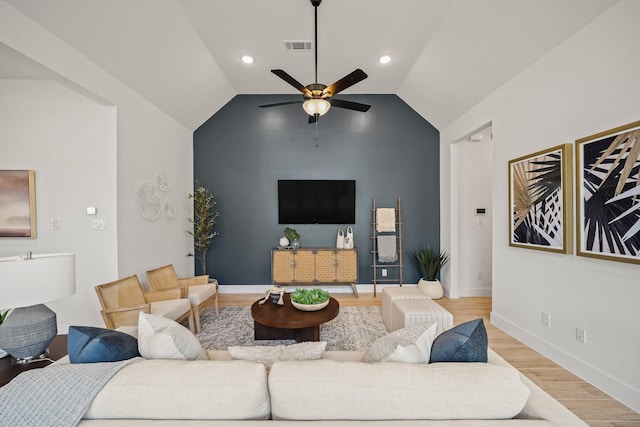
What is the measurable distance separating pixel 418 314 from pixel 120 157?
3.54m

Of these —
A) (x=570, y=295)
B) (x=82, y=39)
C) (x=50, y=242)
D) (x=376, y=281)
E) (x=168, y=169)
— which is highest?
(x=82, y=39)

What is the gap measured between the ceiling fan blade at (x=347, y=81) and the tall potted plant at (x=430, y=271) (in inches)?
123

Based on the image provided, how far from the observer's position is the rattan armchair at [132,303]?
2482 mm

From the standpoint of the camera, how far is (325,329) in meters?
3.34

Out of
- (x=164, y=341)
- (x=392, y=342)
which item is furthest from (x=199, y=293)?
(x=392, y=342)

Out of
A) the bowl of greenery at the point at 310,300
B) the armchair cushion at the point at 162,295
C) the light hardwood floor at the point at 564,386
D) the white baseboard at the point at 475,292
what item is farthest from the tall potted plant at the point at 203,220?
the white baseboard at the point at 475,292

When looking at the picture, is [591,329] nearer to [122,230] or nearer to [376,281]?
[376,281]

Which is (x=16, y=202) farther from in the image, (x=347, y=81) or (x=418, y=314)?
(x=418, y=314)

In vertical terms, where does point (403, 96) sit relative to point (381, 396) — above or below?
above

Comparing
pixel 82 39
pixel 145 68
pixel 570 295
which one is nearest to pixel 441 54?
pixel 570 295

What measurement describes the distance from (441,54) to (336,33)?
4.21 feet

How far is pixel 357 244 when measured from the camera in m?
4.96

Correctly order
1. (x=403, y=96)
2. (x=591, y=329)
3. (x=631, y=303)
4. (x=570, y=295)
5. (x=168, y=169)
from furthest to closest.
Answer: (x=403, y=96) < (x=168, y=169) < (x=570, y=295) < (x=591, y=329) < (x=631, y=303)

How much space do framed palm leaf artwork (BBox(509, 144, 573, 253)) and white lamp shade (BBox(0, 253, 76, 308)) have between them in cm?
363
